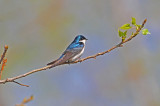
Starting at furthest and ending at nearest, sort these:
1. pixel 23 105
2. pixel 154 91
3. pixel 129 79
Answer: pixel 129 79 → pixel 154 91 → pixel 23 105

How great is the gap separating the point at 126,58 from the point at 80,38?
2.81 meters

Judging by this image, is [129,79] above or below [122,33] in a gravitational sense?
above

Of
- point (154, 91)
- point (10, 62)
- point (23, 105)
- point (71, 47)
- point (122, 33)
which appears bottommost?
point (23, 105)

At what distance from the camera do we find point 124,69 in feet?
24.8

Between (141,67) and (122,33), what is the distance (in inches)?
210

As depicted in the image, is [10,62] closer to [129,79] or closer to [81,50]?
[129,79]

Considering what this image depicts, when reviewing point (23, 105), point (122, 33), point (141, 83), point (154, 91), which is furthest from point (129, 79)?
point (23, 105)

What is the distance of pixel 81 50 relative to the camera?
4.42 metres

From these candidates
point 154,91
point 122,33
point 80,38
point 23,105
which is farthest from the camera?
point 154,91

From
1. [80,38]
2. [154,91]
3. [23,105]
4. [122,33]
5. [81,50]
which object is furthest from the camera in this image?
[154,91]

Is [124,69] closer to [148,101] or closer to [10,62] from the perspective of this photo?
[148,101]

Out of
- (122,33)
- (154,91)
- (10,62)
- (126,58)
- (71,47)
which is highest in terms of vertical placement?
(10,62)

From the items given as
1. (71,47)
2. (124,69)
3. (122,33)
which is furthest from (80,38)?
(124,69)

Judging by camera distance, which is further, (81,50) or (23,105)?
(81,50)
